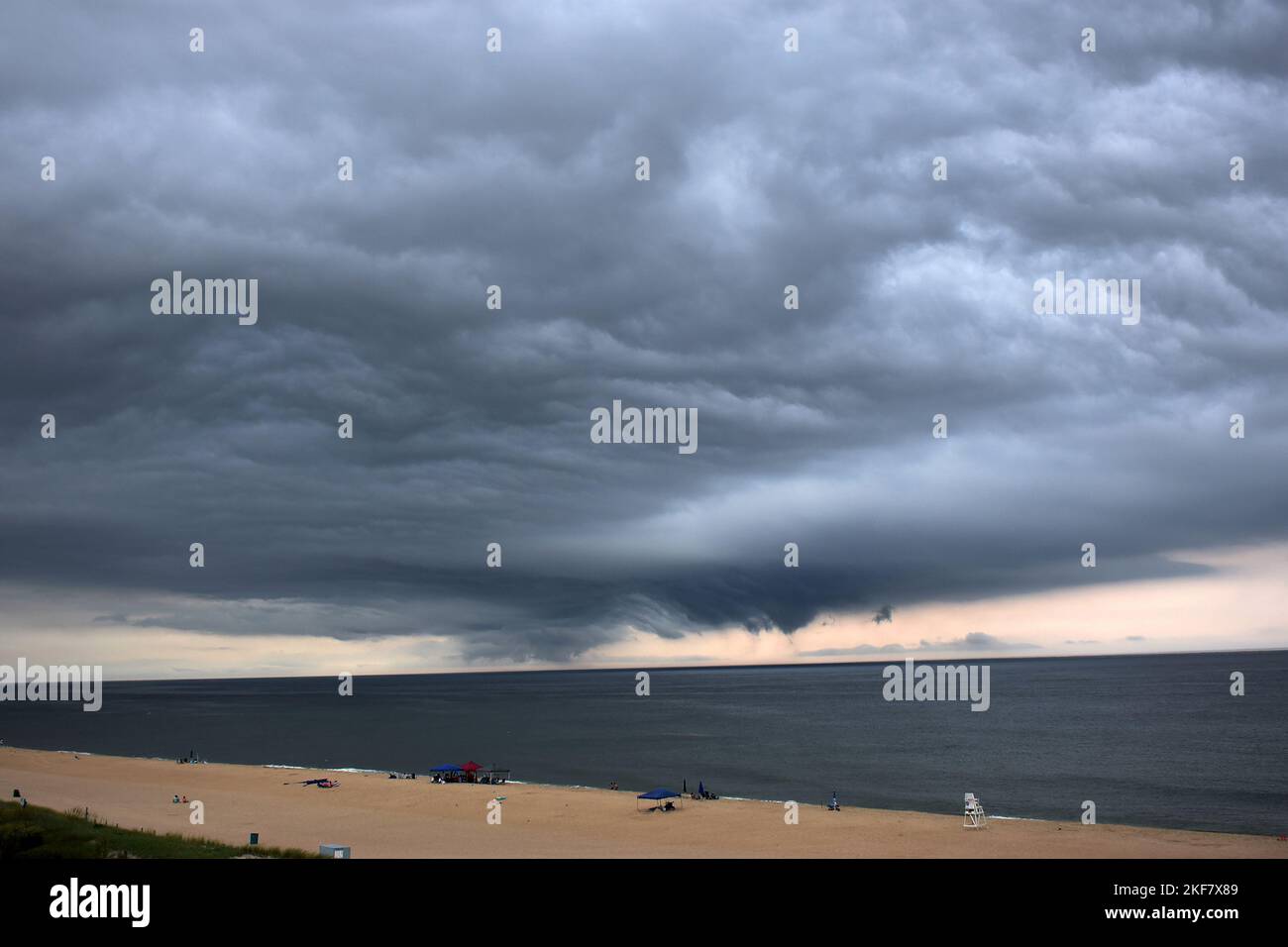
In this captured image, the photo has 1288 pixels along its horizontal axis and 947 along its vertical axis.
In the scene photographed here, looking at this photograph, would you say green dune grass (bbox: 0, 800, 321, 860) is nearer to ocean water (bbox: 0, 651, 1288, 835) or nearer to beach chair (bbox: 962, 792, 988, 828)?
beach chair (bbox: 962, 792, 988, 828)

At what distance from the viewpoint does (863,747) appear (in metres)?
98.4

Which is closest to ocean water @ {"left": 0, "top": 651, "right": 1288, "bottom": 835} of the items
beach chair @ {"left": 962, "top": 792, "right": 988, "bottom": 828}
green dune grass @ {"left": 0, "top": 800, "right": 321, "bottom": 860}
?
beach chair @ {"left": 962, "top": 792, "right": 988, "bottom": 828}

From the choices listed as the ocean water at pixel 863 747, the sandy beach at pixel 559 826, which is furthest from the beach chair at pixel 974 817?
the ocean water at pixel 863 747

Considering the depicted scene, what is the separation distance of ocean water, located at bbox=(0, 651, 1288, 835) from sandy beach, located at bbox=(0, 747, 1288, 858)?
1018cm

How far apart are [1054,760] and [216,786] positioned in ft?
233

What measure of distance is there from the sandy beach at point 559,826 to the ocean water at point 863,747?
10.2 meters

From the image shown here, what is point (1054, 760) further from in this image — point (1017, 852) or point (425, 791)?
point (425, 791)

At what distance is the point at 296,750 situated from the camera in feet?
349

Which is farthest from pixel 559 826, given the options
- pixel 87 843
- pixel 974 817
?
pixel 87 843

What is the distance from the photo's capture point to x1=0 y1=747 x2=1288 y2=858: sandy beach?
132ft

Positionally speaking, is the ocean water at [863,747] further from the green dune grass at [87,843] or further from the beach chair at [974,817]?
the green dune grass at [87,843]

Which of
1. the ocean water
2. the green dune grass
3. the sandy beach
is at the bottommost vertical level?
the ocean water

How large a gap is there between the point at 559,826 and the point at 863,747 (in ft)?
191
